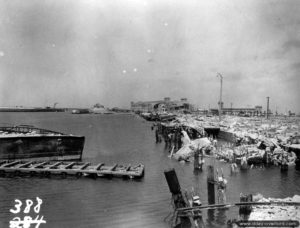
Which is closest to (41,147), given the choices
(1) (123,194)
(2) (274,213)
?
(1) (123,194)

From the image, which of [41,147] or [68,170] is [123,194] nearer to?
[68,170]

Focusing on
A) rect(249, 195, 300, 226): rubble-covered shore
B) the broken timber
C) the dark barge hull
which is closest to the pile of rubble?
rect(249, 195, 300, 226): rubble-covered shore

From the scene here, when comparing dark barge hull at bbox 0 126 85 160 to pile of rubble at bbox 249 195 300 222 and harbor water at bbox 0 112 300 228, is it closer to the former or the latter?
harbor water at bbox 0 112 300 228

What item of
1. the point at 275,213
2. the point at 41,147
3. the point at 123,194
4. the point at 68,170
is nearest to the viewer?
the point at 275,213

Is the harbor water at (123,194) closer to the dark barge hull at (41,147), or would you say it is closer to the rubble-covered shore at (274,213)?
the rubble-covered shore at (274,213)

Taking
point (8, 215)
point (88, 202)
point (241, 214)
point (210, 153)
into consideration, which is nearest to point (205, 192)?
point (241, 214)

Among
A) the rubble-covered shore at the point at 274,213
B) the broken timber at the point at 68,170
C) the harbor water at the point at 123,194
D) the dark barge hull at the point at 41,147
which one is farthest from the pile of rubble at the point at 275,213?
the dark barge hull at the point at 41,147

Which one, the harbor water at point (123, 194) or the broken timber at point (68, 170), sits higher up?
the broken timber at point (68, 170)

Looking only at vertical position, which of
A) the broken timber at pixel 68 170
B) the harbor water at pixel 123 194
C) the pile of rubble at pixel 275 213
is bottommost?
the harbor water at pixel 123 194

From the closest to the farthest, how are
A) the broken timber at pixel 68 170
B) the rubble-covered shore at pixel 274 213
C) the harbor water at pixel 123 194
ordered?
the rubble-covered shore at pixel 274 213, the harbor water at pixel 123 194, the broken timber at pixel 68 170

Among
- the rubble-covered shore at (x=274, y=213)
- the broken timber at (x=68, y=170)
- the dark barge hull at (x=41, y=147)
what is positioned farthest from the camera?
the dark barge hull at (x=41, y=147)
